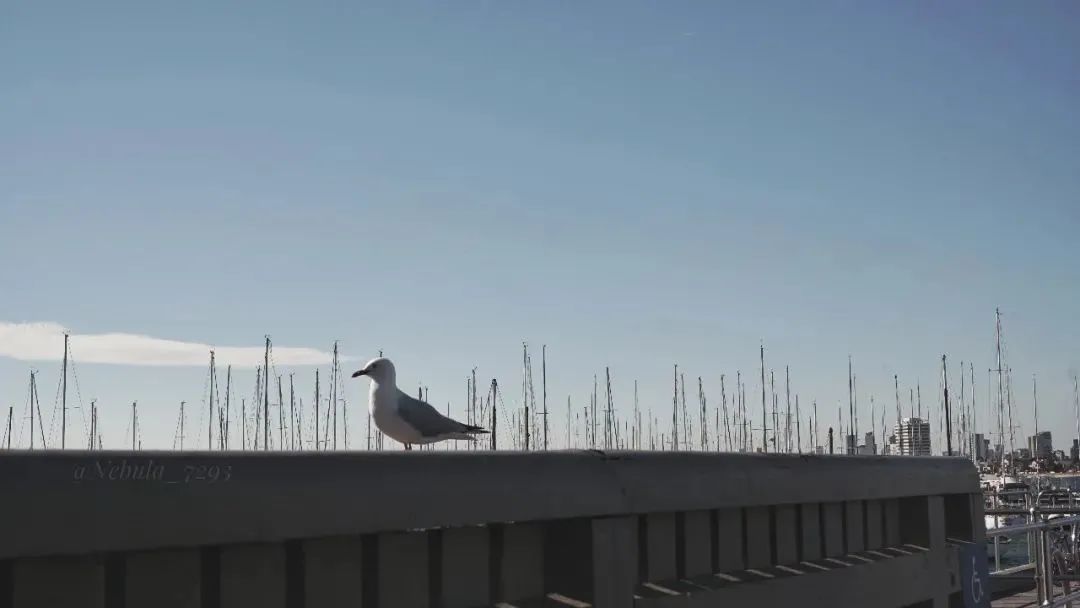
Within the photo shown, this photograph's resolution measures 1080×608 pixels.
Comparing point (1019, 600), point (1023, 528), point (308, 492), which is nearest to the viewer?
point (308, 492)

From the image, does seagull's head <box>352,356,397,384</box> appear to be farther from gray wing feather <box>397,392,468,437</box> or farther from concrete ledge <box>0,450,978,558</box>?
concrete ledge <box>0,450,978,558</box>

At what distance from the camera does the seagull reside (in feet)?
27.7

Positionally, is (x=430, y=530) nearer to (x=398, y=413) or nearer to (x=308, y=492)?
(x=308, y=492)

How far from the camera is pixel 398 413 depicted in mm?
8453

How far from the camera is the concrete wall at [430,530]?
358 centimetres

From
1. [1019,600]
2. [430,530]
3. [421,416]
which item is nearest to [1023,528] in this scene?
[1019,600]

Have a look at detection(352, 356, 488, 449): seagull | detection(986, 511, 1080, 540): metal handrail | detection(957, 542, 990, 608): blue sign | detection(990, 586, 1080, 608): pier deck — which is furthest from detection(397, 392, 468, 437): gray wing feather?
detection(990, 586, 1080, 608): pier deck

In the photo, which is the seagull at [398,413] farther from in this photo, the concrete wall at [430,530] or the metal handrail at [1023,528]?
the metal handrail at [1023,528]

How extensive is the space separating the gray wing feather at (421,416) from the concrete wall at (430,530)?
Result: 248cm

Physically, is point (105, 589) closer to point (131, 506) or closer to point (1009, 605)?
point (131, 506)

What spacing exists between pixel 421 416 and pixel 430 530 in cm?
357

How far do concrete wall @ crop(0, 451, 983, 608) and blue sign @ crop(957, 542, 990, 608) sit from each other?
165cm

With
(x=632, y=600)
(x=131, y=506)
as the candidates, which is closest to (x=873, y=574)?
(x=632, y=600)

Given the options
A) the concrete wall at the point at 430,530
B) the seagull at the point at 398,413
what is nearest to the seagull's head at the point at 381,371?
the seagull at the point at 398,413
